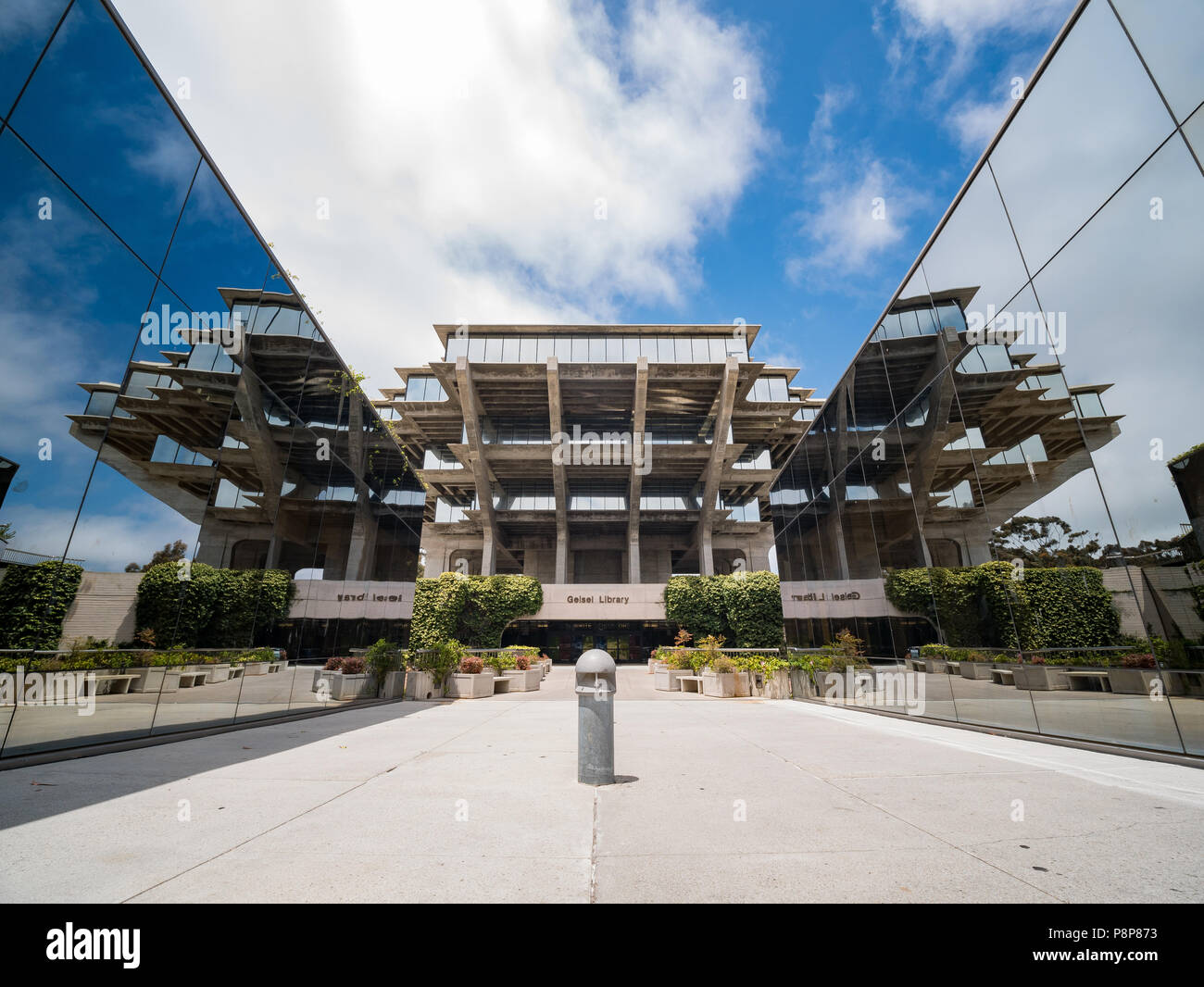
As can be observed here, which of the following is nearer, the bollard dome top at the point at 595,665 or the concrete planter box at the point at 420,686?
the bollard dome top at the point at 595,665

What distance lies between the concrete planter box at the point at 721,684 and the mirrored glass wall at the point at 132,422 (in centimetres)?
1133

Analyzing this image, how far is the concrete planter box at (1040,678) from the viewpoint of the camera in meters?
7.18

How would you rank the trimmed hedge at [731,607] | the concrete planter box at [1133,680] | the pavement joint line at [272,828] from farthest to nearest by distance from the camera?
the trimmed hedge at [731,607], the concrete planter box at [1133,680], the pavement joint line at [272,828]

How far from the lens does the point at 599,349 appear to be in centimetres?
4031

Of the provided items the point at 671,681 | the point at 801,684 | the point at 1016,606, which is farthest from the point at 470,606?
A: the point at 1016,606

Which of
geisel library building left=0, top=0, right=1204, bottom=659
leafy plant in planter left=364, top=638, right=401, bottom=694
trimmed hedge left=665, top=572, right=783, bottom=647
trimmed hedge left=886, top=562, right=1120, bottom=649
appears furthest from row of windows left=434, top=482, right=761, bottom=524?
trimmed hedge left=886, top=562, right=1120, bottom=649

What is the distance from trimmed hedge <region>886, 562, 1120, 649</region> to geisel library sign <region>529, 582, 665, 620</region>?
30309 mm

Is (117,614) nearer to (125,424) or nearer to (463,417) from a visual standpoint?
(125,424)

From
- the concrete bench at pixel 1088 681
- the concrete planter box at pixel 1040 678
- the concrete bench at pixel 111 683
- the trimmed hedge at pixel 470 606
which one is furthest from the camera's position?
the trimmed hedge at pixel 470 606

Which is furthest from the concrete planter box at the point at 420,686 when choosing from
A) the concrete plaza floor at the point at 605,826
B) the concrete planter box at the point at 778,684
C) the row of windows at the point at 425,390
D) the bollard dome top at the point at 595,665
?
the row of windows at the point at 425,390

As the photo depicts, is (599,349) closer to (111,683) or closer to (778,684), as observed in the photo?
(778,684)

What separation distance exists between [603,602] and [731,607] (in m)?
9.48

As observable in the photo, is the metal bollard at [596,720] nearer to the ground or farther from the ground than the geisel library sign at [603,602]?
nearer to the ground

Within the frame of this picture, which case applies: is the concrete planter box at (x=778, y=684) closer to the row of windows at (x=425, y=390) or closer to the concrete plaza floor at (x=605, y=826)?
the concrete plaza floor at (x=605, y=826)
